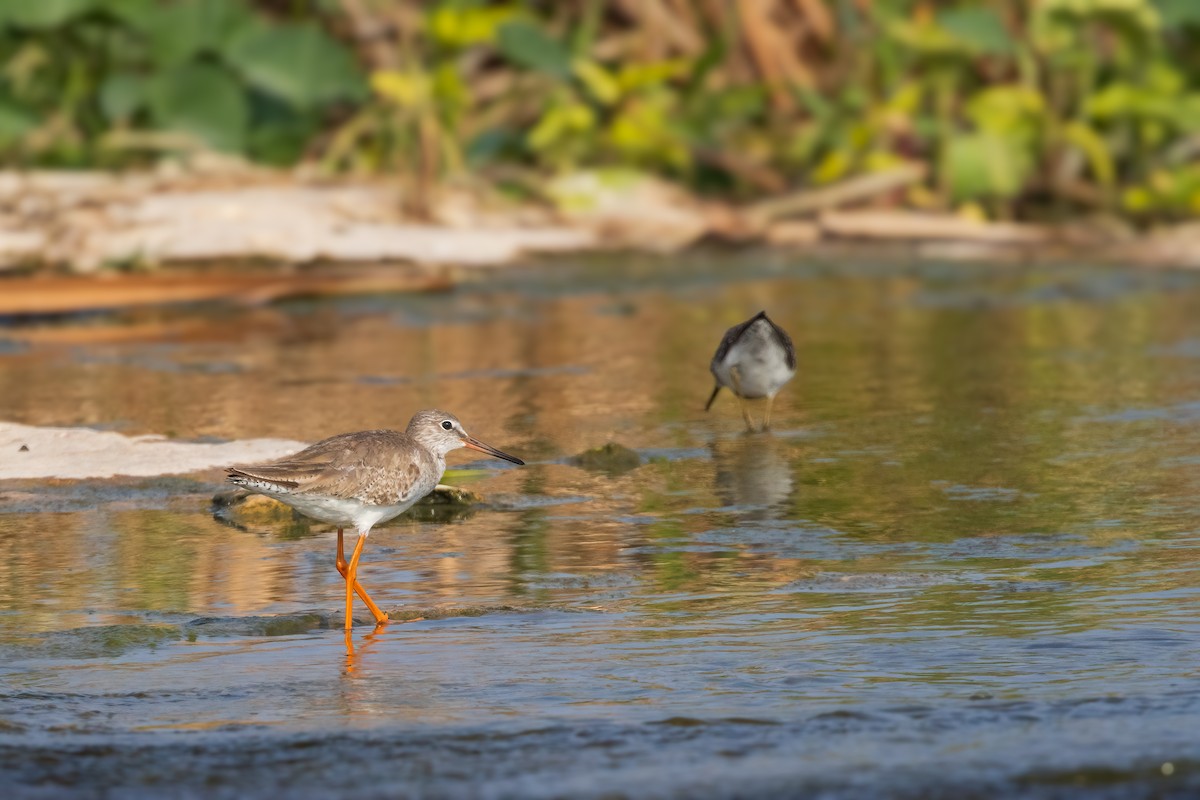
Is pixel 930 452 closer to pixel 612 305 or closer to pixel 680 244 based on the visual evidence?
pixel 612 305

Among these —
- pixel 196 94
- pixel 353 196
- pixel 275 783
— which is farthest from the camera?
pixel 196 94

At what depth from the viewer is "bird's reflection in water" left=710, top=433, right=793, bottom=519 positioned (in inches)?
273

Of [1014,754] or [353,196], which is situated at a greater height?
[353,196]

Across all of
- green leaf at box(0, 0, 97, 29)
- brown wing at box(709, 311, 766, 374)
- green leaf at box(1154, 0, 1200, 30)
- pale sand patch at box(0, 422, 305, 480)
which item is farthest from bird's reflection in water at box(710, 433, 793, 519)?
green leaf at box(1154, 0, 1200, 30)

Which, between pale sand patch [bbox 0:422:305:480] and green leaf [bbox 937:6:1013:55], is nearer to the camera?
pale sand patch [bbox 0:422:305:480]

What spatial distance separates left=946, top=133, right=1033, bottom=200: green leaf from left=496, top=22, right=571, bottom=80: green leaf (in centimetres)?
309

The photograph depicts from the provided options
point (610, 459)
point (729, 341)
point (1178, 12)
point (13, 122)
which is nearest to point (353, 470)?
point (610, 459)

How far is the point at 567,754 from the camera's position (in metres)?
4.20

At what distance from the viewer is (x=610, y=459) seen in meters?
7.61

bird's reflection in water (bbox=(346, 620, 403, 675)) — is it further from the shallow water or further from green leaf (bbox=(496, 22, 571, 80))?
green leaf (bbox=(496, 22, 571, 80))

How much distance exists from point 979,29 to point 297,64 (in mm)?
5245

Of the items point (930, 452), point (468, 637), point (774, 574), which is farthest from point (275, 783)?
point (930, 452)

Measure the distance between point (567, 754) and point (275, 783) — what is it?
0.59 m

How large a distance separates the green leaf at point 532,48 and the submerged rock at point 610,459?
8.91 m
